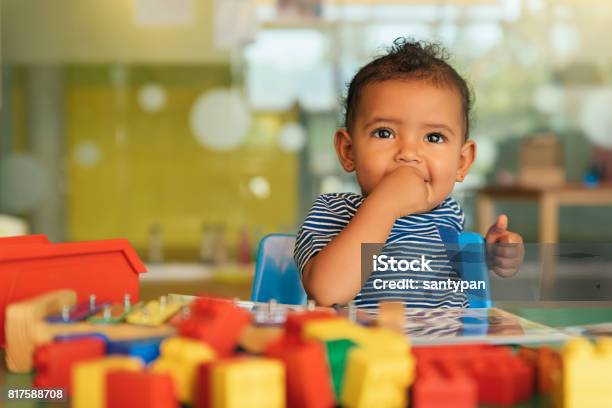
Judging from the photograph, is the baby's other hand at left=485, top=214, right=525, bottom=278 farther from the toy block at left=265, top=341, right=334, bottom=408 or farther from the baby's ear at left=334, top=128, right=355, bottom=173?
the toy block at left=265, top=341, right=334, bottom=408

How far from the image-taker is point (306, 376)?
0.42 m

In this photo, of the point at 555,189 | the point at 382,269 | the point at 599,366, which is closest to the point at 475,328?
the point at 599,366

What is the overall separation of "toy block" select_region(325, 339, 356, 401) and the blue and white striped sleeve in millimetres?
537

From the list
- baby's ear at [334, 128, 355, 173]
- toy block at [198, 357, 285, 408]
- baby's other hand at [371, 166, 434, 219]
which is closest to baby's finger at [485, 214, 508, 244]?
baby's other hand at [371, 166, 434, 219]

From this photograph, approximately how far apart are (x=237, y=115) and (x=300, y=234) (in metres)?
3.99

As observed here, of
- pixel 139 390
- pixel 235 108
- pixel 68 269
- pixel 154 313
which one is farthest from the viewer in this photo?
pixel 235 108

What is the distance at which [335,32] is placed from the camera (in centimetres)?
493

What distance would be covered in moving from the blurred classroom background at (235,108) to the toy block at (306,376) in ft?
14.8

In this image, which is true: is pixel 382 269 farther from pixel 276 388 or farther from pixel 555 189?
pixel 555 189

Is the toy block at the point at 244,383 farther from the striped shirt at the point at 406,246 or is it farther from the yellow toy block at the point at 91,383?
the striped shirt at the point at 406,246

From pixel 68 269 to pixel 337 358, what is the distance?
0.34 metres

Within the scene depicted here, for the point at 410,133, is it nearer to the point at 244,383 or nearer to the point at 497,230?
the point at 497,230

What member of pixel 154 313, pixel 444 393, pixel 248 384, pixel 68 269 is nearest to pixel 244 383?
pixel 248 384

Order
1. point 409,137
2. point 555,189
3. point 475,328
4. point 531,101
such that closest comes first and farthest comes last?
point 475,328
point 409,137
point 555,189
point 531,101
